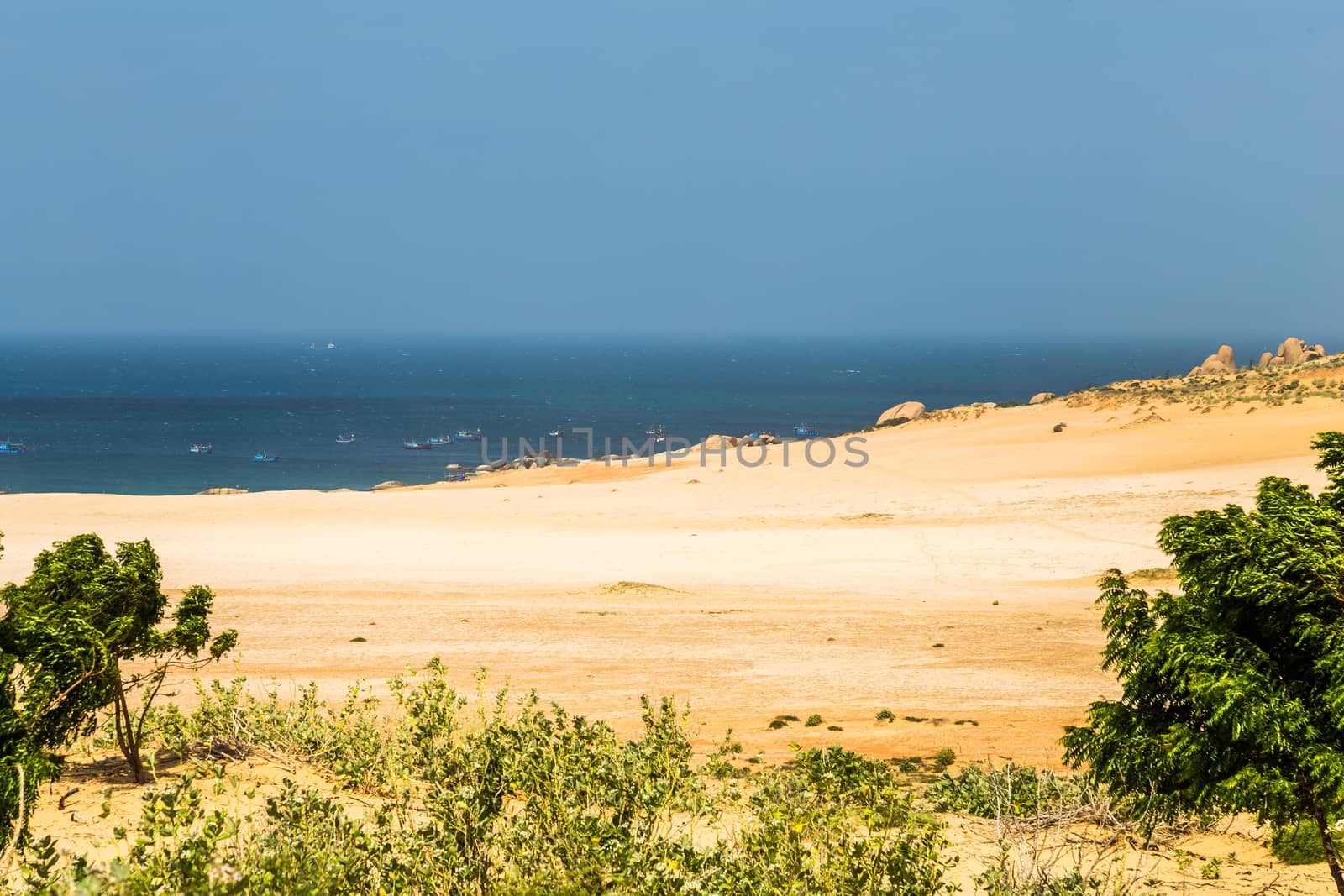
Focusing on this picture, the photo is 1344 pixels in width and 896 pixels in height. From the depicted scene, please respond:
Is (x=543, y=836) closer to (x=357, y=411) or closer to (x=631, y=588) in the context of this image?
(x=631, y=588)

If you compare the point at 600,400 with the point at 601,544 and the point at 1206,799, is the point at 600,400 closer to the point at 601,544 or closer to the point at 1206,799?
the point at 601,544

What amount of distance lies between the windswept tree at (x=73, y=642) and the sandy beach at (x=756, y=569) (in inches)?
230

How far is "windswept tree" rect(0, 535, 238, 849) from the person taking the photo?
22.1 ft

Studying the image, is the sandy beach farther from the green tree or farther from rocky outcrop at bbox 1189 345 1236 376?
rocky outcrop at bbox 1189 345 1236 376

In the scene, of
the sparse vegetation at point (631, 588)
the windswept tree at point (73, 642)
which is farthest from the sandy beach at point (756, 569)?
the windswept tree at point (73, 642)

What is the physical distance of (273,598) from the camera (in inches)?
906

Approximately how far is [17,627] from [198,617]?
7.18ft

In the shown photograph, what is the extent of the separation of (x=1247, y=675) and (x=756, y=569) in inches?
886

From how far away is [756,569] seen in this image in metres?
28.4

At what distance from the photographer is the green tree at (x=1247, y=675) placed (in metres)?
5.83

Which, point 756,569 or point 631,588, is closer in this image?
point 631,588

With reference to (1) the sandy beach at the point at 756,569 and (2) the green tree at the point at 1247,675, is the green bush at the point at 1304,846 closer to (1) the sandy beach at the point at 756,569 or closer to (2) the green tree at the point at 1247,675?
(2) the green tree at the point at 1247,675

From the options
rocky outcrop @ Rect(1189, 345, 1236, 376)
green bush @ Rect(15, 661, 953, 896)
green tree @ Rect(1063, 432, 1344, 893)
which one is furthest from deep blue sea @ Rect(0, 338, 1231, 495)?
green tree @ Rect(1063, 432, 1344, 893)

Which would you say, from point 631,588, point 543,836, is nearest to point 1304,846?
point 543,836
